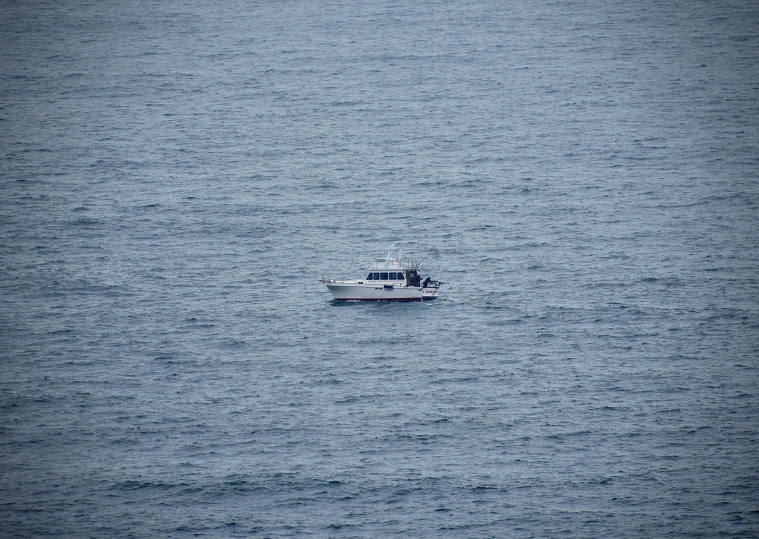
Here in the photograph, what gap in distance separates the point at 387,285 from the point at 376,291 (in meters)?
1.42

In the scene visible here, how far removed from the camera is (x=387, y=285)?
11931 cm

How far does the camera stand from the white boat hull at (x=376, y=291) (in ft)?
392

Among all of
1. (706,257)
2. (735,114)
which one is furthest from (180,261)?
(735,114)

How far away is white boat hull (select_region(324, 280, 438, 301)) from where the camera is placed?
4702 inches

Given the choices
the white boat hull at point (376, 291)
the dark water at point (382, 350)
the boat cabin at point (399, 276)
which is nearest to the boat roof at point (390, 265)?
the boat cabin at point (399, 276)

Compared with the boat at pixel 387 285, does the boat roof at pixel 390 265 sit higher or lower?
higher

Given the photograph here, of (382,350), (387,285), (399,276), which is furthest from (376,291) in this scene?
(382,350)

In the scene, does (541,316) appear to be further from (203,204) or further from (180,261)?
(203,204)

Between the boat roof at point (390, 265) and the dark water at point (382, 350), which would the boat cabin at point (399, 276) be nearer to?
the boat roof at point (390, 265)

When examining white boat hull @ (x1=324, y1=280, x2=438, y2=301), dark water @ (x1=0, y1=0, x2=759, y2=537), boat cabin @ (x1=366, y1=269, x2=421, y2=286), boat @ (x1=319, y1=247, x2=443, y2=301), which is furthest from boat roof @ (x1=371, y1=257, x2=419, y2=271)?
dark water @ (x1=0, y1=0, x2=759, y2=537)

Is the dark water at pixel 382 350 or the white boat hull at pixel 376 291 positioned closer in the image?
the dark water at pixel 382 350

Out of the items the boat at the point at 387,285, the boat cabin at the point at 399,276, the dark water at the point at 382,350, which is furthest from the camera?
the boat at the point at 387,285

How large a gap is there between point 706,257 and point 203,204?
67150mm

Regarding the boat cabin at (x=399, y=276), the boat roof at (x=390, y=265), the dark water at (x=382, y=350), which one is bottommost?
the dark water at (x=382, y=350)
